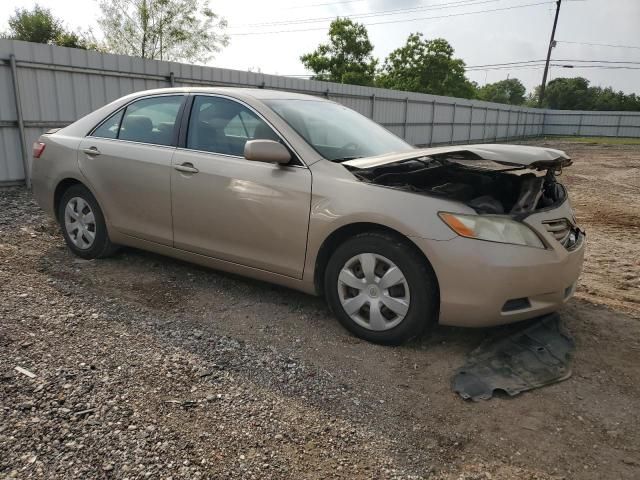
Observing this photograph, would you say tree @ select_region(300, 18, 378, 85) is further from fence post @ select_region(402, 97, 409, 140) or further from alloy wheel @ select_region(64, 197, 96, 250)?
alloy wheel @ select_region(64, 197, 96, 250)

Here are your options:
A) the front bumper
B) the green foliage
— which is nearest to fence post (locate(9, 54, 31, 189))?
the front bumper

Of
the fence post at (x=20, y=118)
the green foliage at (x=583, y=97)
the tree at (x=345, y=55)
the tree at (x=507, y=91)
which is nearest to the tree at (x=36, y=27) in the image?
the tree at (x=345, y=55)

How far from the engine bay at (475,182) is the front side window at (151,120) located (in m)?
1.81

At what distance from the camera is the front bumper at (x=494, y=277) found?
302 cm

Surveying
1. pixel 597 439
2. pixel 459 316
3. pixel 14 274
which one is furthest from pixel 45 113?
pixel 597 439

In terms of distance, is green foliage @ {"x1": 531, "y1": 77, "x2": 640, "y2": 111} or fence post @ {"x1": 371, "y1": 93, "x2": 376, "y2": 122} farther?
green foliage @ {"x1": 531, "y1": 77, "x2": 640, "y2": 111}

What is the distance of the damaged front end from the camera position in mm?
3158

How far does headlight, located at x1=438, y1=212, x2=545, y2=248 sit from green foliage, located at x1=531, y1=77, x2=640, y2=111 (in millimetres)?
70687

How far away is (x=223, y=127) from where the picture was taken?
4.05m

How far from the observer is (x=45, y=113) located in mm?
8453

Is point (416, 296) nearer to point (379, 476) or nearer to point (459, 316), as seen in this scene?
point (459, 316)

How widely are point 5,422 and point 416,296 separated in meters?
2.28

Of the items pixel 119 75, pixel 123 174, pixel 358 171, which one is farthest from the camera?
pixel 119 75

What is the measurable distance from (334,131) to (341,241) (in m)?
1.04
